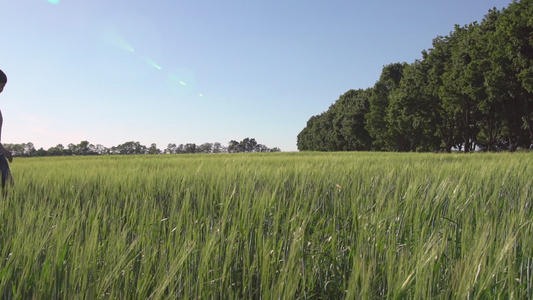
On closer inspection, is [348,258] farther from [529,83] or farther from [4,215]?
[529,83]

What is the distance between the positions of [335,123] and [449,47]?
29.4m

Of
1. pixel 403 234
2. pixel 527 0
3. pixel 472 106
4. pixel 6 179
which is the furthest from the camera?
pixel 472 106

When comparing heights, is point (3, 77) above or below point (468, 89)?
below

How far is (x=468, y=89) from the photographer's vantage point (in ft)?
76.3

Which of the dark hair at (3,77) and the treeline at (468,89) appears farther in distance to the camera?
the treeline at (468,89)

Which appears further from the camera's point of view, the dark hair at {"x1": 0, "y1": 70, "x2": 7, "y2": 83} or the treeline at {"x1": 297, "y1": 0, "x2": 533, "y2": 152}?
the treeline at {"x1": 297, "y1": 0, "x2": 533, "y2": 152}

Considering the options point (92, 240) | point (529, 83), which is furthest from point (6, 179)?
point (529, 83)

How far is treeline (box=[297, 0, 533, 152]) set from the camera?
65.8 ft

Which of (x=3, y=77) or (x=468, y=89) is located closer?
(x=3, y=77)

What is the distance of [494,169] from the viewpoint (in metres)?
4.46

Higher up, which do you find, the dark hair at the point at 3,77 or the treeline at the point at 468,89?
the treeline at the point at 468,89

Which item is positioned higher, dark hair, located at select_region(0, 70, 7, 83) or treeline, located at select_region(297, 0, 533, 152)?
treeline, located at select_region(297, 0, 533, 152)

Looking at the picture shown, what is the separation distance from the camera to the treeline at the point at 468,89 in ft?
65.8

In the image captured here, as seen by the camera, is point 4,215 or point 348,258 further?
point 4,215
